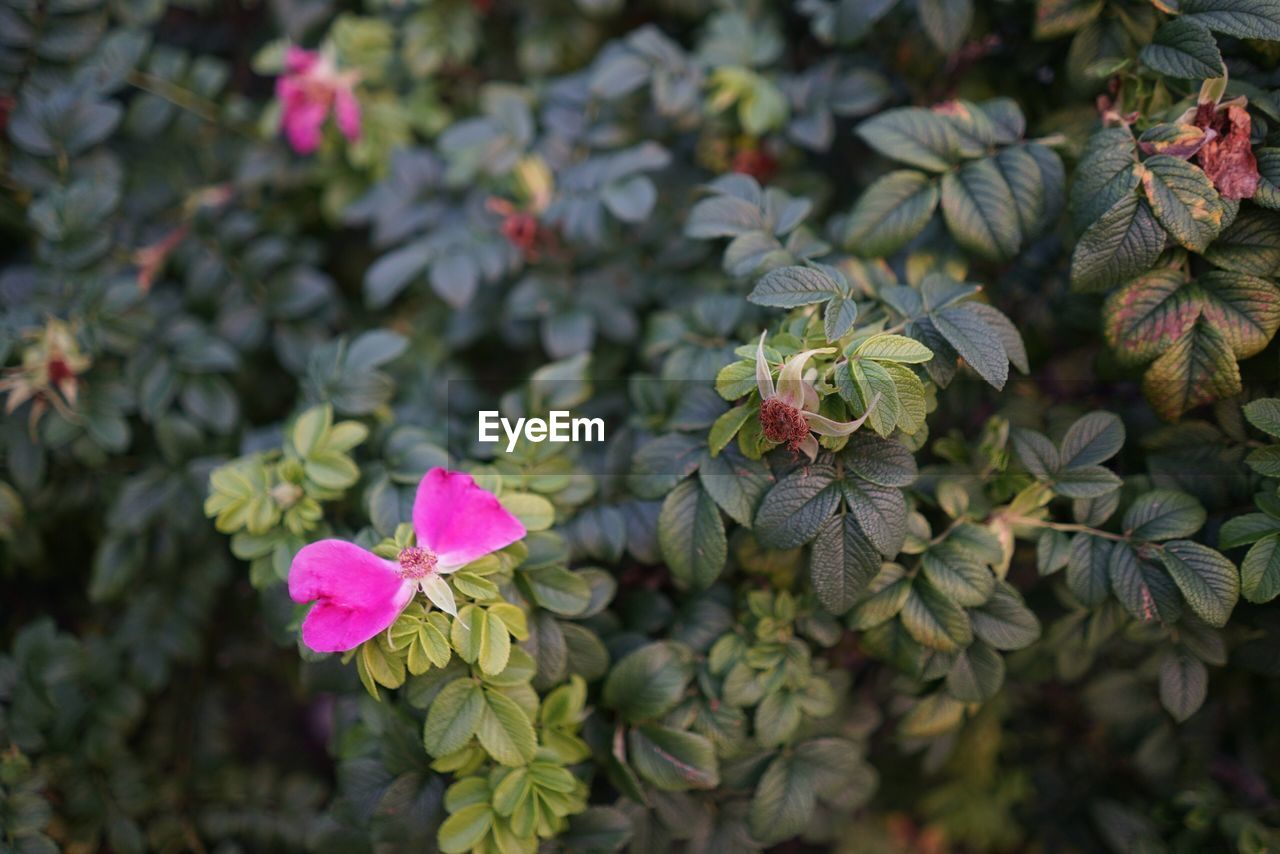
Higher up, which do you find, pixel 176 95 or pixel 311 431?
pixel 176 95

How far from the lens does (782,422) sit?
37.1 inches

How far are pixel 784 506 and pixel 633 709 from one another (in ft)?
1.20

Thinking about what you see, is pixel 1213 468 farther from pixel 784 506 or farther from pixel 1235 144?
pixel 784 506

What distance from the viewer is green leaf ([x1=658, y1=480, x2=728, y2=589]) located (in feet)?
3.52

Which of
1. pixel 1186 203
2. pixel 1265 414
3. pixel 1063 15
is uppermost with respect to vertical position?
pixel 1063 15

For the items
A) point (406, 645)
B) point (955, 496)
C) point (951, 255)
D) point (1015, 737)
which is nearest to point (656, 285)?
point (951, 255)

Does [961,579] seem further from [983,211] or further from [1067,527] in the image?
[983,211]

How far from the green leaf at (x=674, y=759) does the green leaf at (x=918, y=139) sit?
2.78ft

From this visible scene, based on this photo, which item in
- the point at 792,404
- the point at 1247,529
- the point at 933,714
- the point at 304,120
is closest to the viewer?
the point at 792,404

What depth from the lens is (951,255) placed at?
125 centimetres

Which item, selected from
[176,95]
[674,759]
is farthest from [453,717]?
[176,95]

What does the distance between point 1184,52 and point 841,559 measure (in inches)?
30.3

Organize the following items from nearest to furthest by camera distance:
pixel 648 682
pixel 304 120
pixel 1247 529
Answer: pixel 1247 529 → pixel 648 682 → pixel 304 120

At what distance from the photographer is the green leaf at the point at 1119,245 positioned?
3.35 ft
